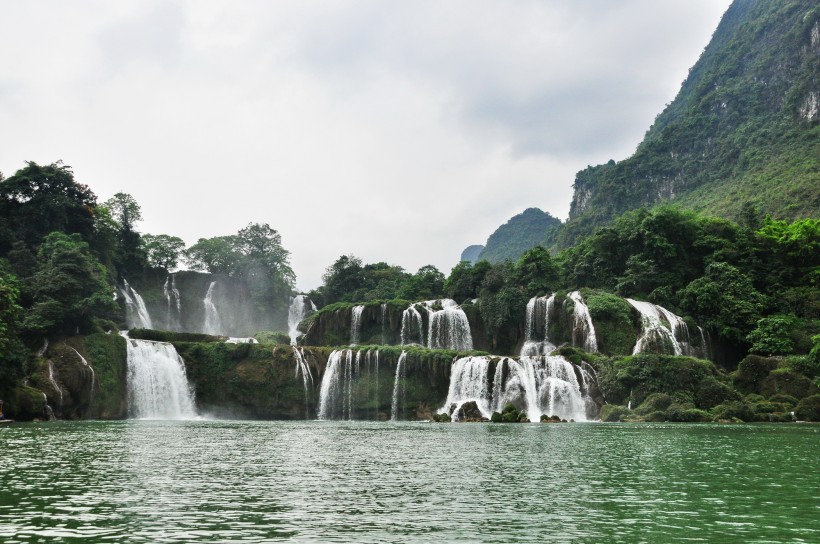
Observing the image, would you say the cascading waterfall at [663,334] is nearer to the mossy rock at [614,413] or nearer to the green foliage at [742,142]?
the mossy rock at [614,413]

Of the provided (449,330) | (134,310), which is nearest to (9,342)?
(134,310)

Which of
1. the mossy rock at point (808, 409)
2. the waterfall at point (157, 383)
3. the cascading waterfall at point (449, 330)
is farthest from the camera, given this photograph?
the cascading waterfall at point (449, 330)

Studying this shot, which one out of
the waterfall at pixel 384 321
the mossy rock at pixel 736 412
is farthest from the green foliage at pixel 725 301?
the waterfall at pixel 384 321

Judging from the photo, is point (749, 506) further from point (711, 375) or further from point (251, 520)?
point (711, 375)

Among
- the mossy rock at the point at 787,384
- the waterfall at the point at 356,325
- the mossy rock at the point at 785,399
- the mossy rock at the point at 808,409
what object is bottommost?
the mossy rock at the point at 808,409

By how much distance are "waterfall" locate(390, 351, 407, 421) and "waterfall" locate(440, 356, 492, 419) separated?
3308 mm

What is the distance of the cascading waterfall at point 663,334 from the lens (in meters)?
48.1

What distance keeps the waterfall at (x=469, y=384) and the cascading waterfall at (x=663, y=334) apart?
1235cm

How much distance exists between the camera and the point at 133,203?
249 ft

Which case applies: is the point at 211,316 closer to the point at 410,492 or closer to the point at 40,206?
the point at 40,206

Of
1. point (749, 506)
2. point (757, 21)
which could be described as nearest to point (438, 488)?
point (749, 506)

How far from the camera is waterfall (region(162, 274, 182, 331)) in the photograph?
7081 centimetres

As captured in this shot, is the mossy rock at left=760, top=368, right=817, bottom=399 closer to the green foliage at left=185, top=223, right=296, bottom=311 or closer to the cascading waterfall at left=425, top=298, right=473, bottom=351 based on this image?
the cascading waterfall at left=425, top=298, right=473, bottom=351

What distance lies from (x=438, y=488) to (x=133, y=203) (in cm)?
7245
